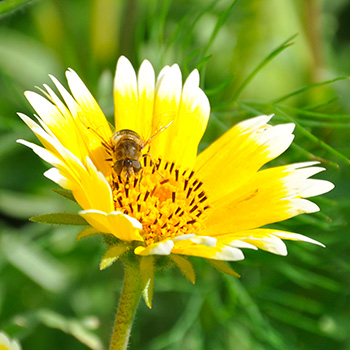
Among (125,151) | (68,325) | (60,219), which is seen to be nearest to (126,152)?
(125,151)

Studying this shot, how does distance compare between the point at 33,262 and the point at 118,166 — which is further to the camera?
the point at 33,262

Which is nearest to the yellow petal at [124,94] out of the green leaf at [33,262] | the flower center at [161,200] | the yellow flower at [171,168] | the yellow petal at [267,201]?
the yellow flower at [171,168]

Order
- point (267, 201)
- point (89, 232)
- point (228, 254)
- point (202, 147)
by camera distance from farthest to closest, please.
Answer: point (202, 147), point (267, 201), point (89, 232), point (228, 254)

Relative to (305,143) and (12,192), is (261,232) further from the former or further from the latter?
(12,192)

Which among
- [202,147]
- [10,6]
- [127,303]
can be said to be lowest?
[127,303]

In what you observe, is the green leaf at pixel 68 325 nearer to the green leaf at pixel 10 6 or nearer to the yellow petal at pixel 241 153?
the yellow petal at pixel 241 153

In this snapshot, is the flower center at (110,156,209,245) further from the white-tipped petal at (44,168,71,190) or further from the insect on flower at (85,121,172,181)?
the white-tipped petal at (44,168,71,190)

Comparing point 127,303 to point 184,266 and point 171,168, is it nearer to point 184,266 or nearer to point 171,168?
point 184,266

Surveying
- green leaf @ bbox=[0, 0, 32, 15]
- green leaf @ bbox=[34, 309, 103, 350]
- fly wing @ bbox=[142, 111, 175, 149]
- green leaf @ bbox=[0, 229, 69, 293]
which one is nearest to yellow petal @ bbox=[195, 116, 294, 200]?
fly wing @ bbox=[142, 111, 175, 149]
